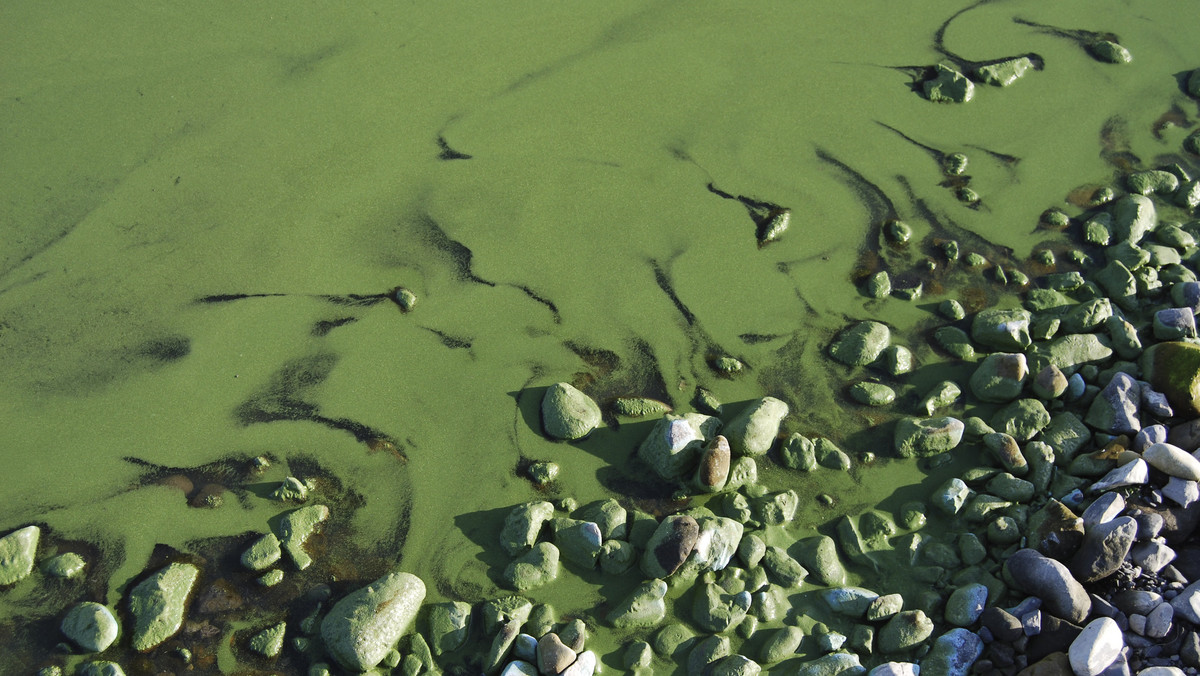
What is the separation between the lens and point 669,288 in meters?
2.50

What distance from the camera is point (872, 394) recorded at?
231 cm

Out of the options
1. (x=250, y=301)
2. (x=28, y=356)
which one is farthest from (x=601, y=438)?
(x=28, y=356)

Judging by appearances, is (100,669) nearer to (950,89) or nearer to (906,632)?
(906,632)

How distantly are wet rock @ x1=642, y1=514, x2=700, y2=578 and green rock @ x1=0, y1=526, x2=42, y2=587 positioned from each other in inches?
56.9

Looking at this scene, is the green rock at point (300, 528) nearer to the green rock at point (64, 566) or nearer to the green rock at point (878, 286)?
the green rock at point (64, 566)

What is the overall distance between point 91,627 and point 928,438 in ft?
6.75

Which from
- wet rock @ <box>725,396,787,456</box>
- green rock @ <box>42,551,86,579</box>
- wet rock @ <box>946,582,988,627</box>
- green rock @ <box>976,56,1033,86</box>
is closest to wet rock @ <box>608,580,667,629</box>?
wet rock @ <box>725,396,787,456</box>

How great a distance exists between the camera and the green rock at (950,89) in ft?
9.91

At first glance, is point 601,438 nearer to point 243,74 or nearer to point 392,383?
point 392,383

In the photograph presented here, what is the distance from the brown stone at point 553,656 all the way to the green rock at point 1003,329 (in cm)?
146

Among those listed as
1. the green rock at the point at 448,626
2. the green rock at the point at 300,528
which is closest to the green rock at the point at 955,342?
the green rock at the point at 448,626

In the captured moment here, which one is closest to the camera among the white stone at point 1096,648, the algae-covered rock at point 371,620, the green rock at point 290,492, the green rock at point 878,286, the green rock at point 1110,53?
the white stone at point 1096,648

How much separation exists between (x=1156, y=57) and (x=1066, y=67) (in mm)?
387

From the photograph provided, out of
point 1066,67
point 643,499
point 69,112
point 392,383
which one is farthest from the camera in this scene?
point 1066,67
